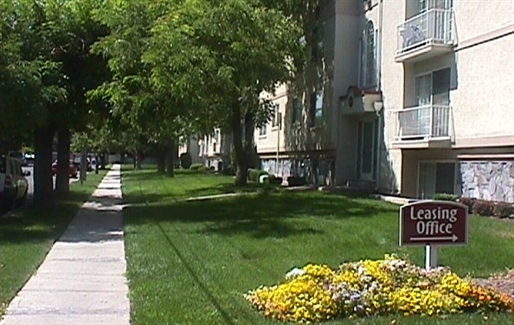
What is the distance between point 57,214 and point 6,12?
544 centimetres

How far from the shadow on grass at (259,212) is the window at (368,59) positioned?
4.54 m

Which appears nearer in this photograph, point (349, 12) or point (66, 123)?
point (66, 123)

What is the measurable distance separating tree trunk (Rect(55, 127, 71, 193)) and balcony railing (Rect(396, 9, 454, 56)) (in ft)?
37.7

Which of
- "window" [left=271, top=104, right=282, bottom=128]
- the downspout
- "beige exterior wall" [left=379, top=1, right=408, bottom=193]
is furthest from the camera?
"window" [left=271, top=104, right=282, bottom=128]

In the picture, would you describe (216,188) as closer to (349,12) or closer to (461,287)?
(349,12)

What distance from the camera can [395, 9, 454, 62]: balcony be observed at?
68.8ft

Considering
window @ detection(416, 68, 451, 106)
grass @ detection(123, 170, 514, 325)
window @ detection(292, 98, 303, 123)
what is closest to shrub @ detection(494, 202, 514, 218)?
grass @ detection(123, 170, 514, 325)

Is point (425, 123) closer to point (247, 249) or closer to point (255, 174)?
point (247, 249)

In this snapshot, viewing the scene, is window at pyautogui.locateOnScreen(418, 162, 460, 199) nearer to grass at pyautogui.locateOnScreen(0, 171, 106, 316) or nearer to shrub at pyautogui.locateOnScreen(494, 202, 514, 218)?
shrub at pyautogui.locateOnScreen(494, 202, 514, 218)

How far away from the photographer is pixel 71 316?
8.23m

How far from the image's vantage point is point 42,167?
23.0 metres

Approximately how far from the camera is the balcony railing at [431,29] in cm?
2105

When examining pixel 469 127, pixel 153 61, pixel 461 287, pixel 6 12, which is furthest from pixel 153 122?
pixel 461 287

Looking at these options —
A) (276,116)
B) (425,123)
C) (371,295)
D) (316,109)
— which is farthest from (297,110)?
(371,295)
